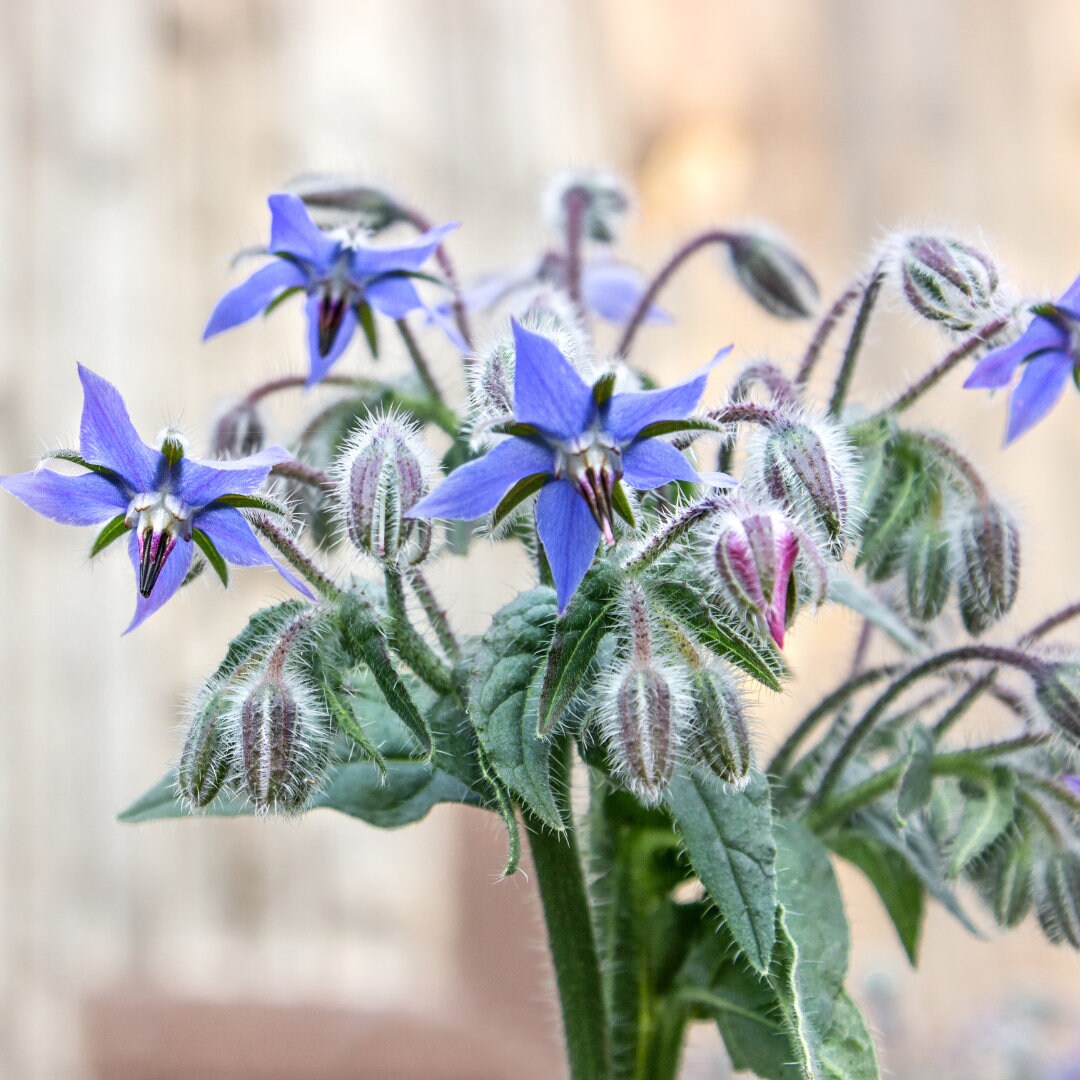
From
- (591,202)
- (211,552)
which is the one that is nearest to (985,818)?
(211,552)

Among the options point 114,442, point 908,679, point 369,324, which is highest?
point 369,324

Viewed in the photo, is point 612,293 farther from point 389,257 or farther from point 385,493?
point 385,493

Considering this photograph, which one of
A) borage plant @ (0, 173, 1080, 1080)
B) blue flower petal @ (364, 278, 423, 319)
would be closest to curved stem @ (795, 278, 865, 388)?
borage plant @ (0, 173, 1080, 1080)

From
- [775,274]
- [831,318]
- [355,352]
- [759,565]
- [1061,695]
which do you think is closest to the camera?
[759,565]

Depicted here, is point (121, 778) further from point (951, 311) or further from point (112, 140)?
point (951, 311)

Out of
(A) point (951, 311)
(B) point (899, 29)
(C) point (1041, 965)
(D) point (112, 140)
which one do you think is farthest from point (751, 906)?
(B) point (899, 29)
